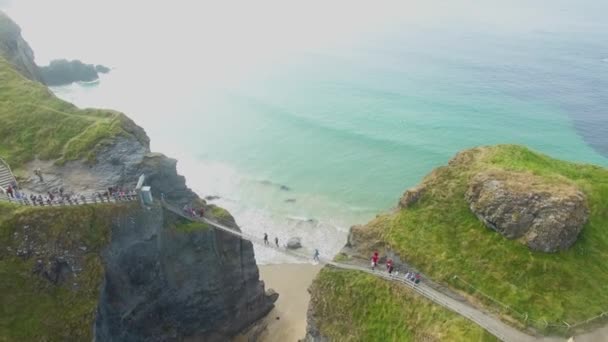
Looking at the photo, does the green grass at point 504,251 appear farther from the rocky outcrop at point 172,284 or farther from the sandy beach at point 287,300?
the sandy beach at point 287,300

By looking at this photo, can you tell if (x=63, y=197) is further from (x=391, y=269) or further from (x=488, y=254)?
(x=488, y=254)

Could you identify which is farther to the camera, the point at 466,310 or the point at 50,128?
the point at 50,128

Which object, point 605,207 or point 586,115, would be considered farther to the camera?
point 586,115

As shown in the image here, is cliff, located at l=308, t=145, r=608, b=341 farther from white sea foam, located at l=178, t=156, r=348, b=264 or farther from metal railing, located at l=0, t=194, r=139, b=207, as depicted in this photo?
white sea foam, located at l=178, t=156, r=348, b=264

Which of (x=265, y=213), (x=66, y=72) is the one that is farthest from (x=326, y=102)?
(x=66, y=72)

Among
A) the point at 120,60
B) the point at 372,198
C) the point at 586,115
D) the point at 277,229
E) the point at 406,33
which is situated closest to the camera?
the point at 277,229

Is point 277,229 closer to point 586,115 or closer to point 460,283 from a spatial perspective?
point 460,283

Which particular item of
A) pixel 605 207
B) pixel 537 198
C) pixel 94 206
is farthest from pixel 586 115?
pixel 94 206

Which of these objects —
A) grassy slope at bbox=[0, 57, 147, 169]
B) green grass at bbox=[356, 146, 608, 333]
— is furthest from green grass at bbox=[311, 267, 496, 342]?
grassy slope at bbox=[0, 57, 147, 169]
